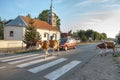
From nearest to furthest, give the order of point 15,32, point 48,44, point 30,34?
point 48,44
point 30,34
point 15,32

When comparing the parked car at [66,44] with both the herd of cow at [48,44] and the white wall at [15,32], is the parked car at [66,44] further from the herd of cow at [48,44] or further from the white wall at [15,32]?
the white wall at [15,32]

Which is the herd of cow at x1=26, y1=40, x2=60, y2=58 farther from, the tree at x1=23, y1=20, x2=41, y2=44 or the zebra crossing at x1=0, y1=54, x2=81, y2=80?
the tree at x1=23, y1=20, x2=41, y2=44

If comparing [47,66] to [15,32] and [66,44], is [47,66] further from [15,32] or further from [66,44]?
[15,32]

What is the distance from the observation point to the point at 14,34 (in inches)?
2111

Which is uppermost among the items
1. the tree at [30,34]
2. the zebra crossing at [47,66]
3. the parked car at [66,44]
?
the tree at [30,34]

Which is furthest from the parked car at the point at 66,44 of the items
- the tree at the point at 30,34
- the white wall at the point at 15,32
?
the white wall at the point at 15,32

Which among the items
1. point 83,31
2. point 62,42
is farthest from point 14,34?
point 83,31

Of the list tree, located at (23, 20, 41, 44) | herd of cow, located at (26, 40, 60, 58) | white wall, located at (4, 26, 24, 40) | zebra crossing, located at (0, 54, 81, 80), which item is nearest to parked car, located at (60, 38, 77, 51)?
tree, located at (23, 20, 41, 44)

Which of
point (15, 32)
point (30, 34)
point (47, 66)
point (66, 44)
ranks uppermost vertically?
point (15, 32)

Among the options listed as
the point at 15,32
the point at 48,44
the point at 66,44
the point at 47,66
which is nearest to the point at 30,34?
the point at 66,44

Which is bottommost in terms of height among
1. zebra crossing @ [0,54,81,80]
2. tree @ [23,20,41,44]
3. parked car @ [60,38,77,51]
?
zebra crossing @ [0,54,81,80]

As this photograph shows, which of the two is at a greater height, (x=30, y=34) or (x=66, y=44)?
(x=30, y=34)

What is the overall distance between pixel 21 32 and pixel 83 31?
60499mm

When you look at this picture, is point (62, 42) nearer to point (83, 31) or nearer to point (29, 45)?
point (29, 45)
